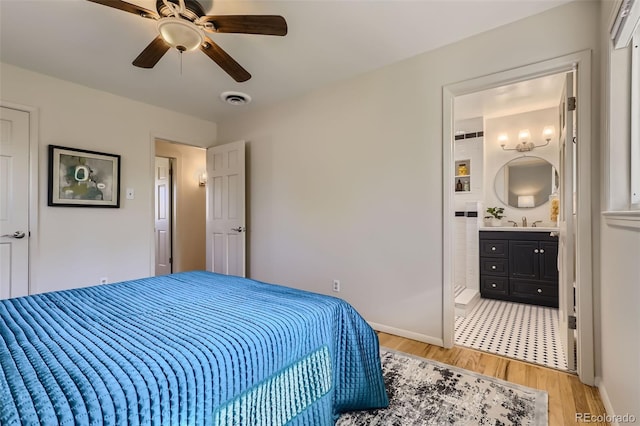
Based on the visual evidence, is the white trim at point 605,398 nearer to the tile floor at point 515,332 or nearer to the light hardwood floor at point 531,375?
the light hardwood floor at point 531,375

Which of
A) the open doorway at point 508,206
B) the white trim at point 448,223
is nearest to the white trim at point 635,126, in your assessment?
the white trim at point 448,223

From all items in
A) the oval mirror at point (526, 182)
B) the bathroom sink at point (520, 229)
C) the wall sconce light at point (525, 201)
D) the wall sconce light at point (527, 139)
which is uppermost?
the wall sconce light at point (527, 139)

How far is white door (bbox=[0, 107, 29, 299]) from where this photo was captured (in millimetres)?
2512

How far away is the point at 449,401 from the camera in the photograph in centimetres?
160

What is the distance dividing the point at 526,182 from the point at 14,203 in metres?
5.61

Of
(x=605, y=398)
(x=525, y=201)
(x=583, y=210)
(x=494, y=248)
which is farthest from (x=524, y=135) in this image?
(x=605, y=398)

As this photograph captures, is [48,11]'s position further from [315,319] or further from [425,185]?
[425,185]

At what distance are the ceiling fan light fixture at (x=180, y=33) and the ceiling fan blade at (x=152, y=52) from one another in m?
0.14

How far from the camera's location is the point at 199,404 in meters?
0.77

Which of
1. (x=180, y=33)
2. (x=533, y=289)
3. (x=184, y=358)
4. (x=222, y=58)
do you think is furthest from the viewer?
(x=533, y=289)

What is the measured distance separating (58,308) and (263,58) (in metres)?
2.20

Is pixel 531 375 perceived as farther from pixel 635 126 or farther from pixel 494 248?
pixel 494 248

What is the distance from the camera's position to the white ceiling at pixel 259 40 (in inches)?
73.3

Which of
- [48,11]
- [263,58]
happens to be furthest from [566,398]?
[48,11]
